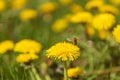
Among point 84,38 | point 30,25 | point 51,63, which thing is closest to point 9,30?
point 30,25

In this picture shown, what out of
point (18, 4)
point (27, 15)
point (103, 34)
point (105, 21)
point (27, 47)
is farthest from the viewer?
point (18, 4)

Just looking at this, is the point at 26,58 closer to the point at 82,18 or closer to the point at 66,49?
the point at 66,49

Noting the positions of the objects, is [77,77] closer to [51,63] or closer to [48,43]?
[51,63]

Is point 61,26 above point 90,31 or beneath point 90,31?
above

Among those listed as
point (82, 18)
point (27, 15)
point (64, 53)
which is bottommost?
point (64, 53)

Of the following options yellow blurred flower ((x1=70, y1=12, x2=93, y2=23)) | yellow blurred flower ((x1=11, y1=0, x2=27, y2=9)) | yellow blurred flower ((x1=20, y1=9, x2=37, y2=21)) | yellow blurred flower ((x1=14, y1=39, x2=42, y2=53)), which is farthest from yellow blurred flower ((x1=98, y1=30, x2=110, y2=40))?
yellow blurred flower ((x1=11, y1=0, x2=27, y2=9))

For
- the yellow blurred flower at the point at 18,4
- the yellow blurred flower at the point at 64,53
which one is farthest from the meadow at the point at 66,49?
the yellow blurred flower at the point at 18,4

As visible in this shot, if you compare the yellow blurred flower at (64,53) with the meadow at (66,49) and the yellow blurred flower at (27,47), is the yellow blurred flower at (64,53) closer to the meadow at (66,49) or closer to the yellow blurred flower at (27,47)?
the meadow at (66,49)

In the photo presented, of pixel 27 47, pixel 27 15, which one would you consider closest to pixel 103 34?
pixel 27 47

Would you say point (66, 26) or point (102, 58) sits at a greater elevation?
point (66, 26)
